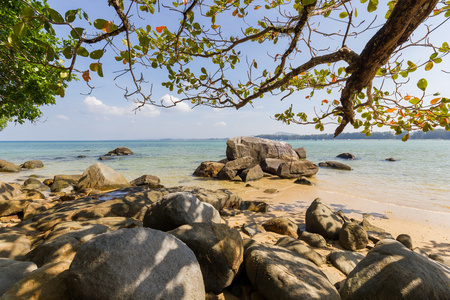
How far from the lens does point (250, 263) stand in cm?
240

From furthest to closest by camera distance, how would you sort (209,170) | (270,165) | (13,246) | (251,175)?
1. (270,165)
2. (209,170)
3. (251,175)
4. (13,246)

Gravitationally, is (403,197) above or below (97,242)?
below

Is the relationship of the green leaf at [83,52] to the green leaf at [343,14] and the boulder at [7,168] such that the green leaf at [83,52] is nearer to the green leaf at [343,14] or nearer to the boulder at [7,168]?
the green leaf at [343,14]

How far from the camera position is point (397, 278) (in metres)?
1.94

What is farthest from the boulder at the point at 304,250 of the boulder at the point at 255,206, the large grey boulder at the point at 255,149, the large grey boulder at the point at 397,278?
the large grey boulder at the point at 255,149

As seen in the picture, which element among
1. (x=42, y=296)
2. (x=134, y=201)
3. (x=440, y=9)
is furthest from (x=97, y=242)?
(x=440, y=9)

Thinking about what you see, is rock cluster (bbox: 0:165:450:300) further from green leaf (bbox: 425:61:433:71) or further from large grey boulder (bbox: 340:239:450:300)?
green leaf (bbox: 425:61:433:71)

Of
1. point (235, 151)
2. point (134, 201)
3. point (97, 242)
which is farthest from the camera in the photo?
point (235, 151)

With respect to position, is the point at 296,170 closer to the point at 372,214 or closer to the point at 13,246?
the point at 372,214

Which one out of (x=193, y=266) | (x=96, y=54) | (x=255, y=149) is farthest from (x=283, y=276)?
(x=255, y=149)

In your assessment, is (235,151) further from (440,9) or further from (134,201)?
(440,9)

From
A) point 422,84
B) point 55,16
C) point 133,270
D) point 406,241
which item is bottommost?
point 406,241

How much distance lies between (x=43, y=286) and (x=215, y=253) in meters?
1.55

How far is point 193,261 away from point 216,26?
3473mm
